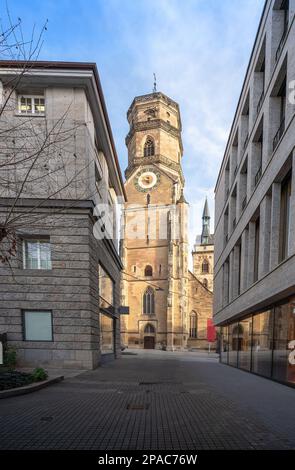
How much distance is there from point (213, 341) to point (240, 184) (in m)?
38.7

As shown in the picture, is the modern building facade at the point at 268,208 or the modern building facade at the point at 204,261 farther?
the modern building facade at the point at 204,261

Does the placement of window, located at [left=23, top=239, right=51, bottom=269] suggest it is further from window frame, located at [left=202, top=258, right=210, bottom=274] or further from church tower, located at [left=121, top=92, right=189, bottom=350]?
window frame, located at [left=202, top=258, right=210, bottom=274]

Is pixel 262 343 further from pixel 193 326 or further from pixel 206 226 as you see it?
pixel 206 226

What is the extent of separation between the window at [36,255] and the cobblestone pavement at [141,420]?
6.36 m

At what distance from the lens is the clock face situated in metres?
56.2

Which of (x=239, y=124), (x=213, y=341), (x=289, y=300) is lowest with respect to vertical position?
(x=213, y=341)

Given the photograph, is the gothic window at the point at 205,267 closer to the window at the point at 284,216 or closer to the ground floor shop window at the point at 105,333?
the ground floor shop window at the point at 105,333

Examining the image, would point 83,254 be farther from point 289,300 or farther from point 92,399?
point 289,300

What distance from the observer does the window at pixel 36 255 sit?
47.0 ft

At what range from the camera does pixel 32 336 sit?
45.3ft

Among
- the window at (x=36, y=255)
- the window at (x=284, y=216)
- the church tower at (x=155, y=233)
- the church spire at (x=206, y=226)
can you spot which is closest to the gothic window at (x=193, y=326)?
the church tower at (x=155, y=233)

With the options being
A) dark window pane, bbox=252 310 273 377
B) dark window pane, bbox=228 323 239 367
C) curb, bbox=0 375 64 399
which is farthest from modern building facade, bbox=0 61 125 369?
dark window pane, bbox=228 323 239 367

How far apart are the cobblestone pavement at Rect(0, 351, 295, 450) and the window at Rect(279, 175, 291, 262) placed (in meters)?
5.37
